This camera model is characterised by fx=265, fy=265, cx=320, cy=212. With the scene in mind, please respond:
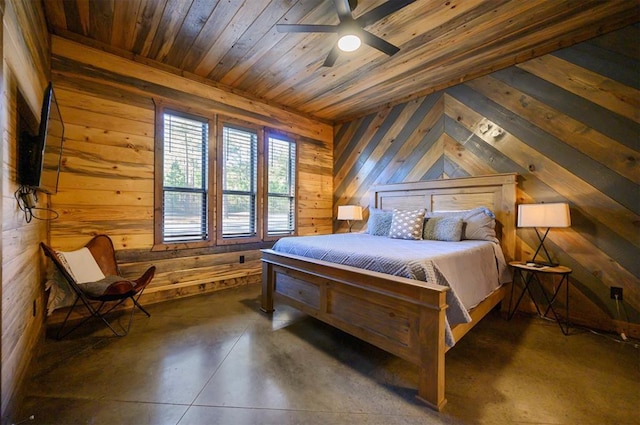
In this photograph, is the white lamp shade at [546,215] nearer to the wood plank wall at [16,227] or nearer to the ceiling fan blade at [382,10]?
the ceiling fan blade at [382,10]

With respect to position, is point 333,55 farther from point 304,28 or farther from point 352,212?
point 352,212

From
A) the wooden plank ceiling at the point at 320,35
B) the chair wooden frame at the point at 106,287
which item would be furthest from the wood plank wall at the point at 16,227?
the wooden plank ceiling at the point at 320,35

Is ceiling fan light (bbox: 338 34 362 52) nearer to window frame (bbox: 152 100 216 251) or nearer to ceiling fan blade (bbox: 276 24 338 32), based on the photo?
ceiling fan blade (bbox: 276 24 338 32)

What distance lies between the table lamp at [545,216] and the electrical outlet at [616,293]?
45cm

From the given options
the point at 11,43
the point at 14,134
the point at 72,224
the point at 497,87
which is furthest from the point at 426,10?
the point at 72,224

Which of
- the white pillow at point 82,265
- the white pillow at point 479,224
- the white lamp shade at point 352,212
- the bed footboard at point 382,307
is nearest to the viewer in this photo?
the bed footboard at point 382,307

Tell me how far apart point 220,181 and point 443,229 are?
288 cm

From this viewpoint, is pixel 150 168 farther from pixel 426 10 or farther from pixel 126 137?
pixel 426 10

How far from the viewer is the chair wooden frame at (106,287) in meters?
2.17

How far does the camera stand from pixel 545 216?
249cm

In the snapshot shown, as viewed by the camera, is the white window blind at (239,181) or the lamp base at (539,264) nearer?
the lamp base at (539,264)

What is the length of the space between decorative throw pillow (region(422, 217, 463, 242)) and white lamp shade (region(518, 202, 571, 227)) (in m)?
0.58

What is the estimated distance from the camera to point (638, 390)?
1.66m

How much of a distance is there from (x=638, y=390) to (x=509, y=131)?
249 centimetres
